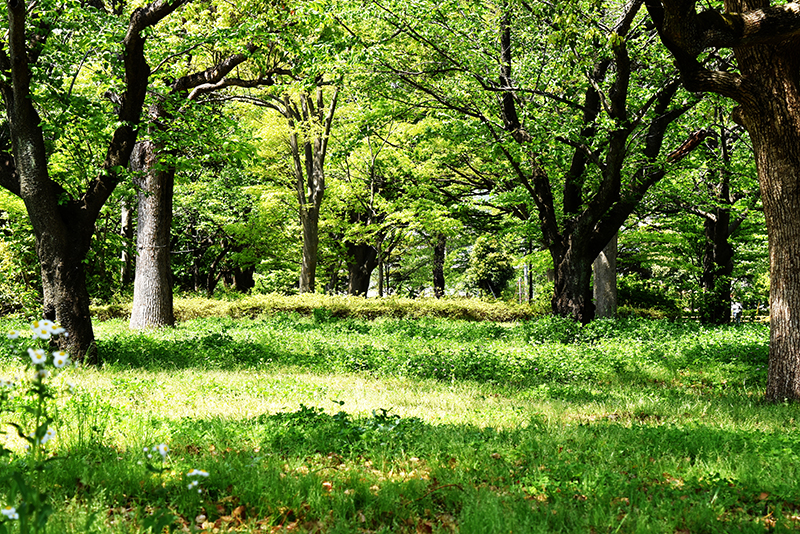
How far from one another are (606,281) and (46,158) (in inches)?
644

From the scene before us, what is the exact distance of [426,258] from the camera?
128 ft

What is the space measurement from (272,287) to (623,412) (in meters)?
28.5

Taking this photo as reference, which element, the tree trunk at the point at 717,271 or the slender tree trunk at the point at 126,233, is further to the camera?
the slender tree trunk at the point at 126,233

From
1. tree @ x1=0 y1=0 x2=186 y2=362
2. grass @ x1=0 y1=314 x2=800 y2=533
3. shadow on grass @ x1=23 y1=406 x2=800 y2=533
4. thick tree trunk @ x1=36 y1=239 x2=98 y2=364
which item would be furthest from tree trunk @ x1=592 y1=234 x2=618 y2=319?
thick tree trunk @ x1=36 y1=239 x2=98 y2=364

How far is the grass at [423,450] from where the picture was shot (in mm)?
3248

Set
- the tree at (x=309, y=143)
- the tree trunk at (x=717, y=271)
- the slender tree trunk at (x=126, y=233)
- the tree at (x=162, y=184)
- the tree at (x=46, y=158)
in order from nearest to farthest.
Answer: the tree at (x=46, y=158)
the tree at (x=162, y=184)
the tree trunk at (x=717, y=271)
the tree at (x=309, y=143)
the slender tree trunk at (x=126, y=233)

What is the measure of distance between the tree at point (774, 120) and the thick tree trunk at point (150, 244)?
38.4ft

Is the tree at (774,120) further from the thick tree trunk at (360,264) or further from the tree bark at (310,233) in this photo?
the thick tree trunk at (360,264)

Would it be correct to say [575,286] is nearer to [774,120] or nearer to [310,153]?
[774,120]


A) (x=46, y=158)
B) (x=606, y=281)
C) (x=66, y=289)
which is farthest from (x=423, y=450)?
(x=606, y=281)

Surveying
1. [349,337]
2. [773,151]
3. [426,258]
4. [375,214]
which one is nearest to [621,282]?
[375,214]

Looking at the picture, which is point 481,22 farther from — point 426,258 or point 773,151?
point 426,258

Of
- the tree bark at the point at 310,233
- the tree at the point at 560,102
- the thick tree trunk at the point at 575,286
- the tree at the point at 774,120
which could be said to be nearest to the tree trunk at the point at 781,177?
the tree at the point at 774,120

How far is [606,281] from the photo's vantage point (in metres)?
18.8
